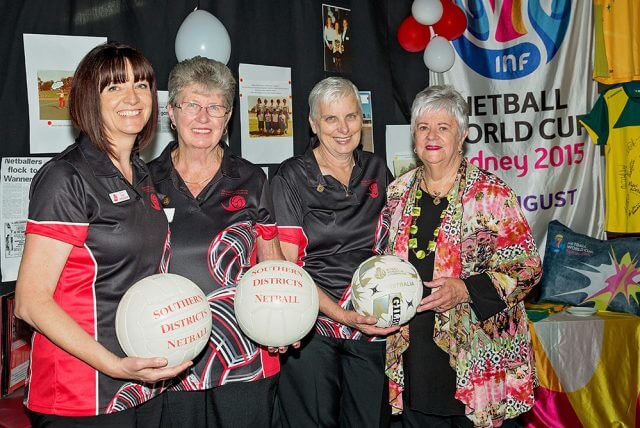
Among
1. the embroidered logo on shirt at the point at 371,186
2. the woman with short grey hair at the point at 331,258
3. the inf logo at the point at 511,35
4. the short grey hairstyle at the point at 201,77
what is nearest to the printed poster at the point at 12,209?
the short grey hairstyle at the point at 201,77

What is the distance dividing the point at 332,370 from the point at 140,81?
126 cm

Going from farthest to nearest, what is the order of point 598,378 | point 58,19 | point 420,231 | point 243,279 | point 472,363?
point 598,378
point 58,19
point 420,231
point 472,363
point 243,279

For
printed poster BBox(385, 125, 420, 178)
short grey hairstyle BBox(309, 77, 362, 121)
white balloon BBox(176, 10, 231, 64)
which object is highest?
white balloon BBox(176, 10, 231, 64)

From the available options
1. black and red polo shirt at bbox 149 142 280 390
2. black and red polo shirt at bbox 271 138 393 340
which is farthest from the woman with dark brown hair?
black and red polo shirt at bbox 271 138 393 340

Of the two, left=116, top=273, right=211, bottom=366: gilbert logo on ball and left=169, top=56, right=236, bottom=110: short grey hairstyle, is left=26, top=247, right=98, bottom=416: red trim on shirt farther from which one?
left=169, top=56, right=236, bottom=110: short grey hairstyle

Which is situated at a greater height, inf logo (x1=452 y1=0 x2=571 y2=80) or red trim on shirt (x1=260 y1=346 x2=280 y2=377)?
inf logo (x1=452 y1=0 x2=571 y2=80)

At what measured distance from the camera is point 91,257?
1.55 m

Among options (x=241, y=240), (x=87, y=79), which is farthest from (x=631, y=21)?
(x=87, y=79)

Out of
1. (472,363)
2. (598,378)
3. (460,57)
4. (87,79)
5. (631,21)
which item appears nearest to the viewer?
(87,79)

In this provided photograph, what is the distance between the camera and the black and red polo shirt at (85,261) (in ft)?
4.90

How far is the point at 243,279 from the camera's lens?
1876mm

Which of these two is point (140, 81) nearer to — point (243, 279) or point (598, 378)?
point (243, 279)

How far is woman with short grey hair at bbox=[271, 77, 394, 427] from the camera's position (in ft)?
7.48

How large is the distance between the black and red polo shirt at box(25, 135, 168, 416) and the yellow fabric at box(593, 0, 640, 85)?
3391 mm
